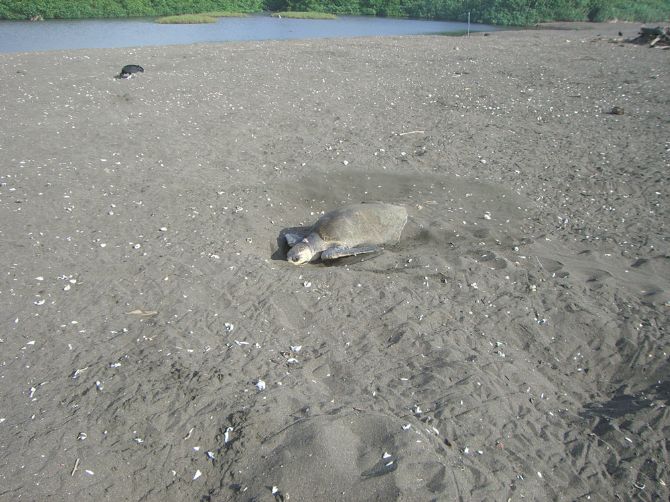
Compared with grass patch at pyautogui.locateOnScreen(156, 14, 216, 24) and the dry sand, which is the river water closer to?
grass patch at pyautogui.locateOnScreen(156, 14, 216, 24)

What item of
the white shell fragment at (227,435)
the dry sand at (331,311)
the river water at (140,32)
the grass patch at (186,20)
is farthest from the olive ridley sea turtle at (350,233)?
the grass patch at (186,20)

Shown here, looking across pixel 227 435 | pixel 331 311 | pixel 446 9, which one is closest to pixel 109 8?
pixel 446 9

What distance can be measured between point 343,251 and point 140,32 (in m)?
33.0

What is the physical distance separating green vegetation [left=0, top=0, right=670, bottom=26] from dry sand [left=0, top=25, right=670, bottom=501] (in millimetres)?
35725

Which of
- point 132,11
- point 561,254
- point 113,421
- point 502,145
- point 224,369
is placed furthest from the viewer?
point 132,11

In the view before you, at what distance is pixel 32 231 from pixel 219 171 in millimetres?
3116

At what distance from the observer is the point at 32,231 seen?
258 inches

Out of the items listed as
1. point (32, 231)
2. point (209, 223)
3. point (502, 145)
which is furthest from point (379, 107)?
point (32, 231)

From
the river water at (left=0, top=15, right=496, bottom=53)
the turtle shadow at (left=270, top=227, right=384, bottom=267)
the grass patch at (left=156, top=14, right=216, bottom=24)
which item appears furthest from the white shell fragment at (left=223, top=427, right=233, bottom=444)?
the grass patch at (left=156, top=14, right=216, bottom=24)

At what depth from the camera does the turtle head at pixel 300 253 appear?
20.1 feet

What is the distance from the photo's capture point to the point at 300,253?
612 cm

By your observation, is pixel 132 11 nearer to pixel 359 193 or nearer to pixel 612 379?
pixel 359 193

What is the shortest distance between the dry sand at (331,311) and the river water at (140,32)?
60.9ft

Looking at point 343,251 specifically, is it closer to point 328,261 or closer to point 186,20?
point 328,261
